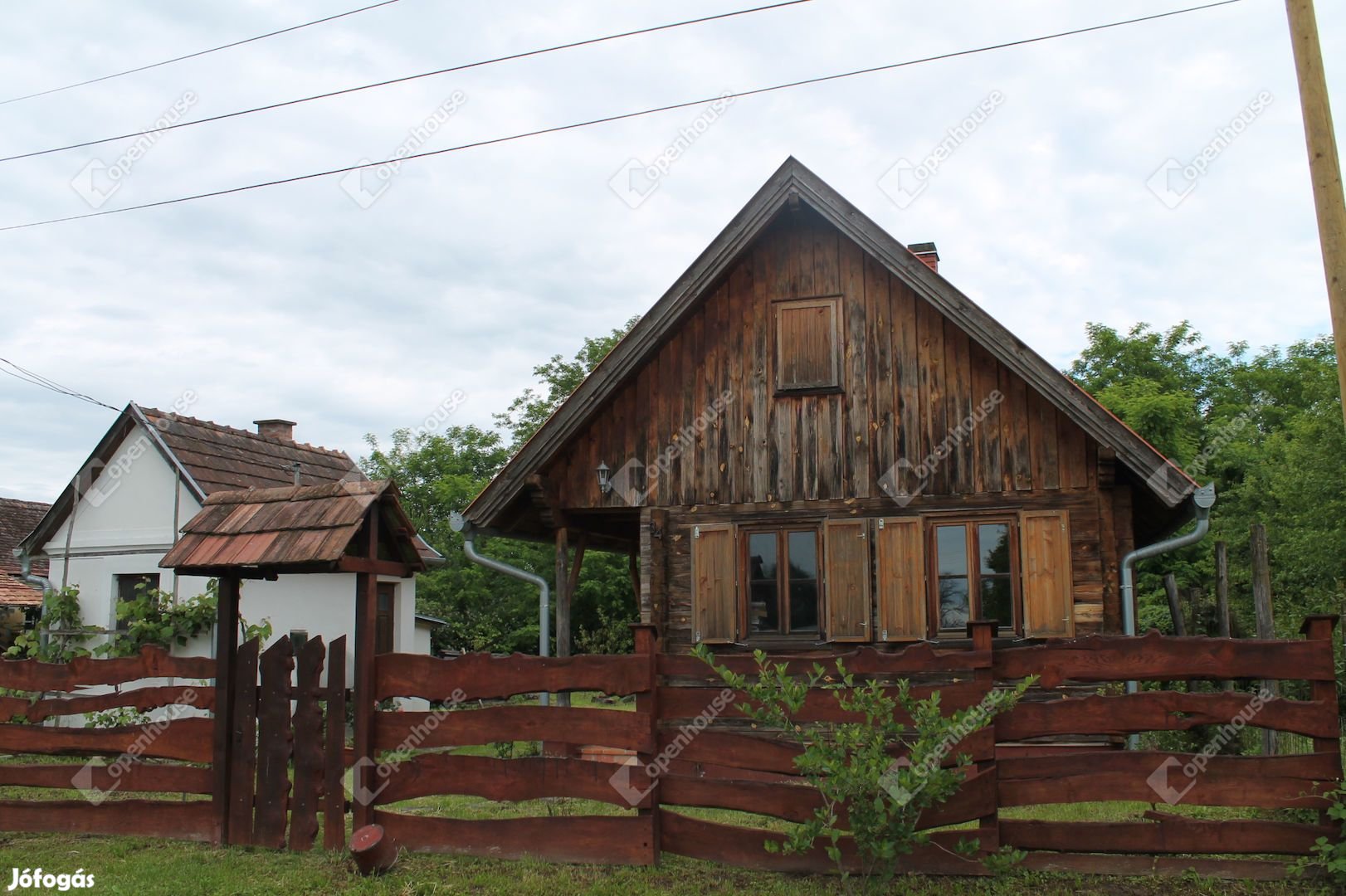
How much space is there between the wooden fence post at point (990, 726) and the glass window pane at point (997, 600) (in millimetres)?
4636

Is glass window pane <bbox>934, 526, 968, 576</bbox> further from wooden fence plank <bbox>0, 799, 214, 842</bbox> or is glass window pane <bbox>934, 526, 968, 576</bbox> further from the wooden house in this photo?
wooden fence plank <bbox>0, 799, 214, 842</bbox>

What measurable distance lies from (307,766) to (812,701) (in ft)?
11.6

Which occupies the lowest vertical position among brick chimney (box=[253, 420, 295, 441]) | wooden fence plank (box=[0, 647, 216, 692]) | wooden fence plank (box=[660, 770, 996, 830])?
wooden fence plank (box=[660, 770, 996, 830])

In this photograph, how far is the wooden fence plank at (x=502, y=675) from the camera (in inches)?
275

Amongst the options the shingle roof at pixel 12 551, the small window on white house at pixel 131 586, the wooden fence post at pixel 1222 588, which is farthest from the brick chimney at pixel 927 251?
the shingle roof at pixel 12 551

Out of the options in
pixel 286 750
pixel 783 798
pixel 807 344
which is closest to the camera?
pixel 783 798

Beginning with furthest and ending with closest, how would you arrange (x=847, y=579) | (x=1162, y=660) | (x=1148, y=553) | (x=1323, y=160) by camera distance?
1. (x=847, y=579)
2. (x=1148, y=553)
3. (x=1323, y=160)
4. (x=1162, y=660)

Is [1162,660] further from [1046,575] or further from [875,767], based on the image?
[1046,575]

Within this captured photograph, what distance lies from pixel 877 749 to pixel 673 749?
1.50 meters

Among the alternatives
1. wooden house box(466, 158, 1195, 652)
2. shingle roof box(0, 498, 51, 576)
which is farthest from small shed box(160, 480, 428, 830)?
shingle roof box(0, 498, 51, 576)

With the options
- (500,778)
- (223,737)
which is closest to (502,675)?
(500,778)

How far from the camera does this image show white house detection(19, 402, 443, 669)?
19688 millimetres

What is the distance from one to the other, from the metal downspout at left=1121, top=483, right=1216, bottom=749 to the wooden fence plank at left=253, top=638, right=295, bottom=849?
24.4 ft

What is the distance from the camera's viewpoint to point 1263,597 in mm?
10219
